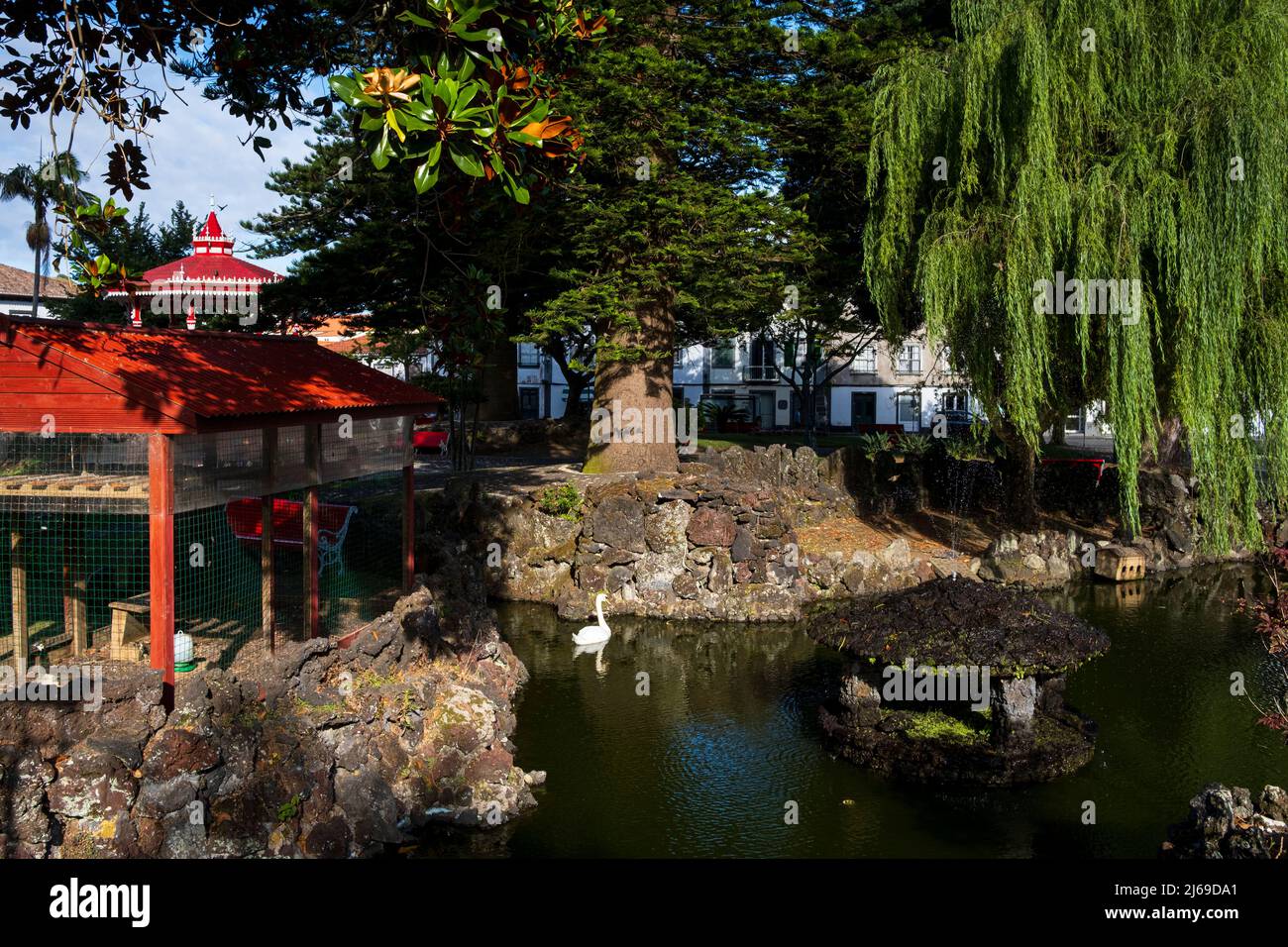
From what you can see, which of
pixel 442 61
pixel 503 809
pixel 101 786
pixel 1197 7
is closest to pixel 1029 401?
pixel 1197 7

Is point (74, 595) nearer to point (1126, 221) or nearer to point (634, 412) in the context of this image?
point (634, 412)

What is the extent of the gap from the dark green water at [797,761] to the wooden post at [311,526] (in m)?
2.77

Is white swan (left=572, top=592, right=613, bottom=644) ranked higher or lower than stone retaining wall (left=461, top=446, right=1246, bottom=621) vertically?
lower

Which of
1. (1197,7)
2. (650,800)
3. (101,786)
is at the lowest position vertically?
(650,800)

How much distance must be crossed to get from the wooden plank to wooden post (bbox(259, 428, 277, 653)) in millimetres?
2167

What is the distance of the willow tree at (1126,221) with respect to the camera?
15438 millimetres

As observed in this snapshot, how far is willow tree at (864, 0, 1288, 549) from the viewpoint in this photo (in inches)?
608

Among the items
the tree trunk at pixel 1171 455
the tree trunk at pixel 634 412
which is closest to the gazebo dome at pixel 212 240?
the tree trunk at pixel 634 412

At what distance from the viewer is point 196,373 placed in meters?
9.49

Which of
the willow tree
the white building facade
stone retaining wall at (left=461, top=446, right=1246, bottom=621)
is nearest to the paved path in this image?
stone retaining wall at (left=461, top=446, right=1246, bottom=621)

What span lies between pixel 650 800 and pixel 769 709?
10.6 ft

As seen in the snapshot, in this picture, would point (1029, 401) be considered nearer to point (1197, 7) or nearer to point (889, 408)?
point (1197, 7)

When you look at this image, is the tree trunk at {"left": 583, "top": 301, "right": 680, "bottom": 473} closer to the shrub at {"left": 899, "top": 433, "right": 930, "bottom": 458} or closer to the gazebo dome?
the shrub at {"left": 899, "top": 433, "right": 930, "bottom": 458}

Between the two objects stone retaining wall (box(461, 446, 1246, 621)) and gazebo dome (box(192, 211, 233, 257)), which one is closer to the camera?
gazebo dome (box(192, 211, 233, 257))
